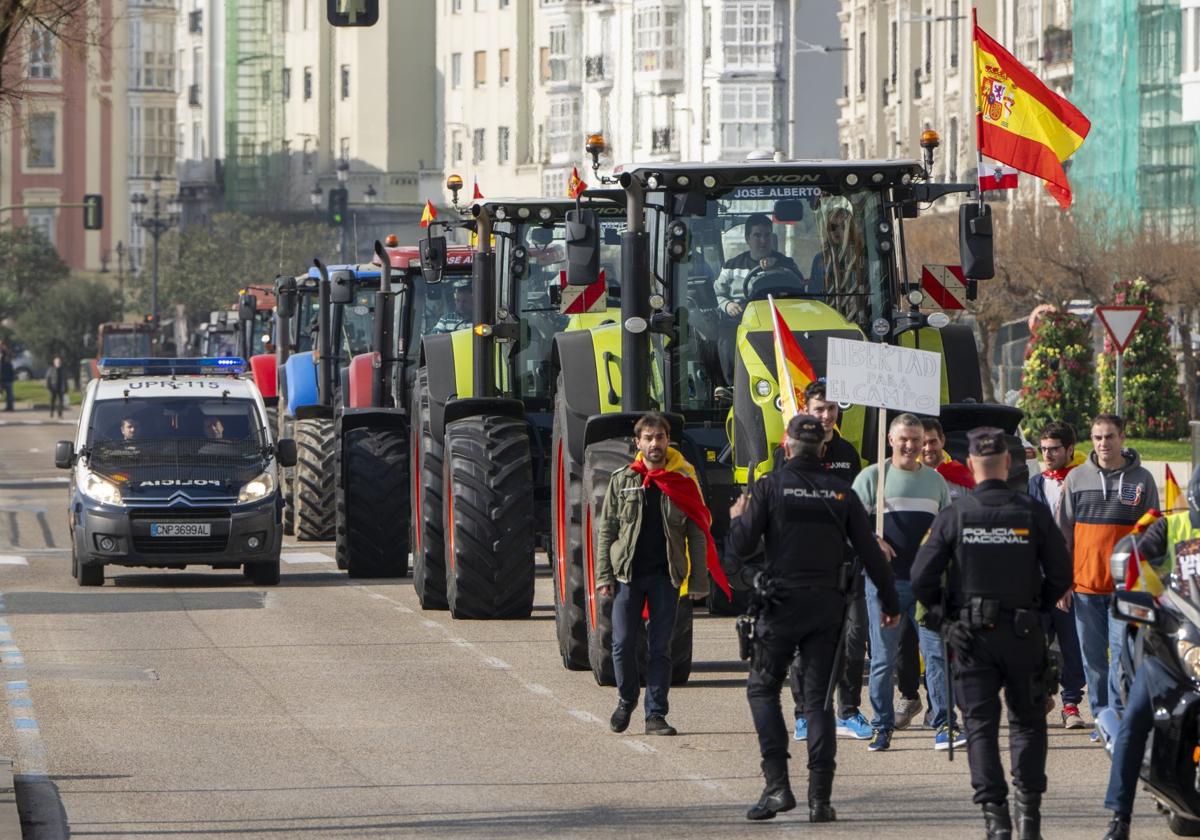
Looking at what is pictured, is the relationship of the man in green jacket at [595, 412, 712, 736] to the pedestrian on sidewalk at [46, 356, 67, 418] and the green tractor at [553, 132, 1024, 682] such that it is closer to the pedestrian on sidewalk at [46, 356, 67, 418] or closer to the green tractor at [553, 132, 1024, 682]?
the green tractor at [553, 132, 1024, 682]

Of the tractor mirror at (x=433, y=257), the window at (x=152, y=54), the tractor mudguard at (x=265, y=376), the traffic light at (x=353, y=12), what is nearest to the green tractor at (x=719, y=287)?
the tractor mirror at (x=433, y=257)

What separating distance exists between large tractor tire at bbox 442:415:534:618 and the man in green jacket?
4821 millimetres

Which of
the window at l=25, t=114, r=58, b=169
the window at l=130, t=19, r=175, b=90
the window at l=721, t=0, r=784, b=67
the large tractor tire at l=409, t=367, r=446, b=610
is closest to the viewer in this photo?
the large tractor tire at l=409, t=367, r=446, b=610

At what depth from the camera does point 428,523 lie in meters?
19.6

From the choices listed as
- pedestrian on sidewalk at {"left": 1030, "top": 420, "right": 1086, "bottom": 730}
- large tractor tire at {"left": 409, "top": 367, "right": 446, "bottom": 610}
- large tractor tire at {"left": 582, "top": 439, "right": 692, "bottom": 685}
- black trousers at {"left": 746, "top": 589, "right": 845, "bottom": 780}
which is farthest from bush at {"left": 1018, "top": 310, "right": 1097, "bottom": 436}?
black trousers at {"left": 746, "top": 589, "right": 845, "bottom": 780}

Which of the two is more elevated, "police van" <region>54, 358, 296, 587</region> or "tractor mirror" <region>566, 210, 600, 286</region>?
"tractor mirror" <region>566, 210, 600, 286</region>

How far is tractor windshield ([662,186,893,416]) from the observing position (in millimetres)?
16125

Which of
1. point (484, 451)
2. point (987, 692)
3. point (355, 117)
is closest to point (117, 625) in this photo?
point (484, 451)

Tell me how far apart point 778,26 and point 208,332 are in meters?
33.6

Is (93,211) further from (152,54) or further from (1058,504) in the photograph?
(152,54)

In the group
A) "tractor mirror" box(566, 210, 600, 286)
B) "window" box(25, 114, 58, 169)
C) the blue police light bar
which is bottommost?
the blue police light bar

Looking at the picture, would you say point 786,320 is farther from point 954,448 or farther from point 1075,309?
point 1075,309

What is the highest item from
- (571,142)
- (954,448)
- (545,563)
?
(571,142)

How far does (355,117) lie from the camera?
106 meters
